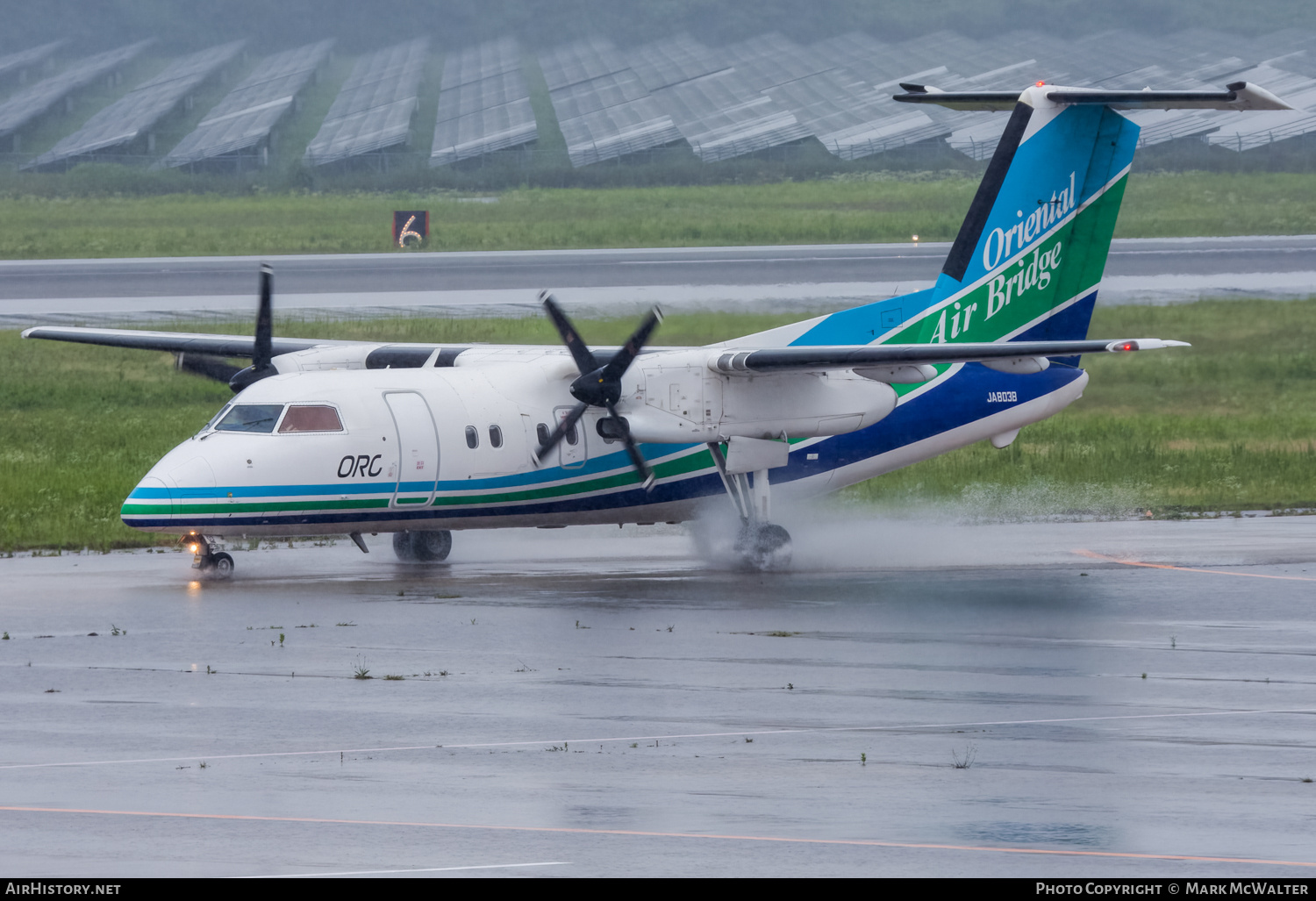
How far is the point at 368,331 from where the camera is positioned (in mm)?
44312

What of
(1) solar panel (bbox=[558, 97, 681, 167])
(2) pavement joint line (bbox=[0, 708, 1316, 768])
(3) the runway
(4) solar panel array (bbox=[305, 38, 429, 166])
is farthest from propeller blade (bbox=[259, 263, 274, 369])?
(4) solar panel array (bbox=[305, 38, 429, 166])

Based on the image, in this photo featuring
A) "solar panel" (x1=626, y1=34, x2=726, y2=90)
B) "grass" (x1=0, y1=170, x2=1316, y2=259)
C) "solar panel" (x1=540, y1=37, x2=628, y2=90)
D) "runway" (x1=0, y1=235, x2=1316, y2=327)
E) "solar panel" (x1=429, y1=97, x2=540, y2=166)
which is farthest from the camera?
"solar panel" (x1=540, y1=37, x2=628, y2=90)

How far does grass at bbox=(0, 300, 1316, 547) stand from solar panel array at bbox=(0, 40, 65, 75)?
65013 mm

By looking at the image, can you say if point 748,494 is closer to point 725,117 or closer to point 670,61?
point 725,117

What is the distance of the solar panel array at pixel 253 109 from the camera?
82.2 m

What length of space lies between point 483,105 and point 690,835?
85.8m

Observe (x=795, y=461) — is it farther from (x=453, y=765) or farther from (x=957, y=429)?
(x=453, y=765)

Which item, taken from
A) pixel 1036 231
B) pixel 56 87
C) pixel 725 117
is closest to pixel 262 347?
pixel 1036 231

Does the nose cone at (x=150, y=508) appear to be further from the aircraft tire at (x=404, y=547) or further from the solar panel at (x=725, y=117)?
the solar panel at (x=725, y=117)

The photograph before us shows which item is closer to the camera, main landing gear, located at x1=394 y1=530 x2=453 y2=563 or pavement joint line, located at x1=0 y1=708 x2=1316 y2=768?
pavement joint line, located at x1=0 y1=708 x2=1316 y2=768

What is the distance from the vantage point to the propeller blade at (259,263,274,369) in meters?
25.1

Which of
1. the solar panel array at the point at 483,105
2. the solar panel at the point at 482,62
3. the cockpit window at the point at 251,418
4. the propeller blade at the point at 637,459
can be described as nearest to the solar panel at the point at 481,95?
the solar panel array at the point at 483,105

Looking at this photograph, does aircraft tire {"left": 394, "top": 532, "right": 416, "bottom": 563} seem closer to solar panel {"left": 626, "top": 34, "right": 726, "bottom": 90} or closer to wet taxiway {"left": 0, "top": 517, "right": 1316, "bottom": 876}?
wet taxiway {"left": 0, "top": 517, "right": 1316, "bottom": 876}

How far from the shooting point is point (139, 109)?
93062 mm
